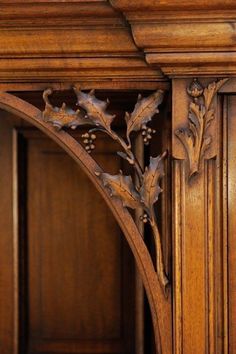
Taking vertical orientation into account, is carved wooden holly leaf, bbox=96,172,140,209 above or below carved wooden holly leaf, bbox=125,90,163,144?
below

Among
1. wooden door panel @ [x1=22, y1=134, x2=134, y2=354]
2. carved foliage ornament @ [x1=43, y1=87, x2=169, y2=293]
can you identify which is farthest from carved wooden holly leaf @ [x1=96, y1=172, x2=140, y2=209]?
wooden door panel @ [x1=22, y1=134, x2=134, y2=354]

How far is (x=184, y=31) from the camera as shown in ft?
2.80

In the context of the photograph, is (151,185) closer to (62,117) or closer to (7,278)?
(62,117)

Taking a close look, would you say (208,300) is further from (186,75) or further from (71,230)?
(71,230)

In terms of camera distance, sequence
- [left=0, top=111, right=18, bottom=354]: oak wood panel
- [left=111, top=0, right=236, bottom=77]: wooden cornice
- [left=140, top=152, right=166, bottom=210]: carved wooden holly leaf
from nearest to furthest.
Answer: [left=111, top=0, right=236, bottom=77]: wooden cornice, [left=140, top=152, right=166, bottom=210]: carved wooden holly leaf, [left=0, top=111, right=18, bottom=354]: oak wood panel

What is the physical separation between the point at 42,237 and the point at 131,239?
1.70 ft

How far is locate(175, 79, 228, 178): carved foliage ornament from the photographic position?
901 mm

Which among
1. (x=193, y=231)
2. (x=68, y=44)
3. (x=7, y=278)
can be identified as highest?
(x=68, y=44)

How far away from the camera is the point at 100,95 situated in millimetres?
1050

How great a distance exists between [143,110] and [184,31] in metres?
0.14

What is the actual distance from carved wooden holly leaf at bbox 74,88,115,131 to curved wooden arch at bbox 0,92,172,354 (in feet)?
0.17

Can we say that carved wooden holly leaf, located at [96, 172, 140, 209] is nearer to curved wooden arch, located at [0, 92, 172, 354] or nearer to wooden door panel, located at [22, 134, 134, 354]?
curved wooden arch, located at [0, 92, 172, 354]

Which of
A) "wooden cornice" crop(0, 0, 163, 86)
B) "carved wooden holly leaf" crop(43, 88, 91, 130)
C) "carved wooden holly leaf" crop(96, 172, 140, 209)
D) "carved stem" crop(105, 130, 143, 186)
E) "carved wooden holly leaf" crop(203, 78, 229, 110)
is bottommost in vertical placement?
"carved wooden holly leaf" crop(96, 172, 140, 209)

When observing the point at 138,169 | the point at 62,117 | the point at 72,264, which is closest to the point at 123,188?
the point at 138,169
